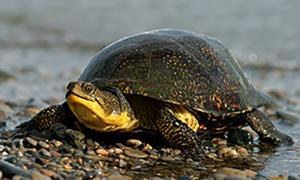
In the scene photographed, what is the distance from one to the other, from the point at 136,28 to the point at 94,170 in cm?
1434

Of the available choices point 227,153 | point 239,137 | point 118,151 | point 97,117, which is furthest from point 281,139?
point 97,117

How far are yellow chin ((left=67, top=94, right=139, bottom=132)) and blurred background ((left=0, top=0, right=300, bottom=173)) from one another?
3452mm

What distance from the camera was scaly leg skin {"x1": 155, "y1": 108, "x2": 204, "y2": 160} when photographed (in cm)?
589

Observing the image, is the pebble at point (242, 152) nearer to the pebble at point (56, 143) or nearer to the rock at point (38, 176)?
the pebble at point (56, 143)

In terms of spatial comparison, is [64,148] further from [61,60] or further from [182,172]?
[61,60]

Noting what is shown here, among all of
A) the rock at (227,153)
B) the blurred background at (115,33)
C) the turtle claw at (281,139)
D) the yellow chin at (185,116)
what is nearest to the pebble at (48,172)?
the yellow chin at (185,116)

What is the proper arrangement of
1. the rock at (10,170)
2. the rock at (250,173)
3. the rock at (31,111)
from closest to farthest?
1. the rock at (10,170)
2. the rock at (250,173)
3. the rock at (31,111)

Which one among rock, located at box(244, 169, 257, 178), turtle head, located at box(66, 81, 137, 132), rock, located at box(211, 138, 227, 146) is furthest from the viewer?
rock, located at box(211, 138, 227, 146)

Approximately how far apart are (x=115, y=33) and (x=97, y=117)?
13317 millimetres

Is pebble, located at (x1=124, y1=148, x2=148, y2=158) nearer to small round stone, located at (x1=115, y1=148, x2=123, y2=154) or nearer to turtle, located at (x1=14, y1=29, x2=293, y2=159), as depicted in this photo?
small round stone, located at (x1=115, y1=148, x2=123, y2=154)

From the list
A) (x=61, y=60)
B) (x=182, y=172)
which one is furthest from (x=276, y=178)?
(x=61, y=60)

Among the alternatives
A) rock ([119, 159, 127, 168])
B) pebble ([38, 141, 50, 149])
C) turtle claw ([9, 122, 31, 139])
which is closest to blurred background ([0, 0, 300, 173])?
turtle claw ([9, 122, 31, 139])

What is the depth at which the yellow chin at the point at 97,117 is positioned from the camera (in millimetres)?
5449

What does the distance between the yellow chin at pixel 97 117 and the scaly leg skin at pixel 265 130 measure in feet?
4.72
